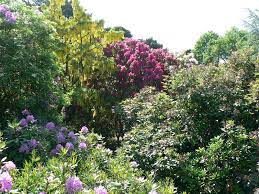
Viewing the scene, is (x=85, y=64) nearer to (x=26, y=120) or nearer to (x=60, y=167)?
(x=26, y=120)

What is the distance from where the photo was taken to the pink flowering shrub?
10.3 metres

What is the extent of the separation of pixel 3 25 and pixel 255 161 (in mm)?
4672

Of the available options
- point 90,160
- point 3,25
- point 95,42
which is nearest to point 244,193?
point 90,160

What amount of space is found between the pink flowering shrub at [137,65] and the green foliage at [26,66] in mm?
3619

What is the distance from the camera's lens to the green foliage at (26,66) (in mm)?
6117

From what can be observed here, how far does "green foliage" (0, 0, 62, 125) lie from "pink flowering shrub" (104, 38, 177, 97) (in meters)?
3.62

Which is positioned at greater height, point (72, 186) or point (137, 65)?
point (137, 65)

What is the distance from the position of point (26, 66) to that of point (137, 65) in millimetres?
4618

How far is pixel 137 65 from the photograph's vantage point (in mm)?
10328

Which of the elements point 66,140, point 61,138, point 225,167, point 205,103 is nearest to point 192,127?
point 205,103

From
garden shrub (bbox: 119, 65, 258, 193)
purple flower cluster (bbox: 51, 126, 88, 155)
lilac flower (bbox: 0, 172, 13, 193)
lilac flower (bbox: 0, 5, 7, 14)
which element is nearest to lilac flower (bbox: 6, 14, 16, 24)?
lilac flower (bbox: 0, 5, 7, 14)

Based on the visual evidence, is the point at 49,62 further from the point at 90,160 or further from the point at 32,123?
the point at 90,160

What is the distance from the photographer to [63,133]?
5680mm

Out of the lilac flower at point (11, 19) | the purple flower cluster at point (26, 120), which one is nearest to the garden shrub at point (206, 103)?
the purple flower cluster at point (26, 120)
